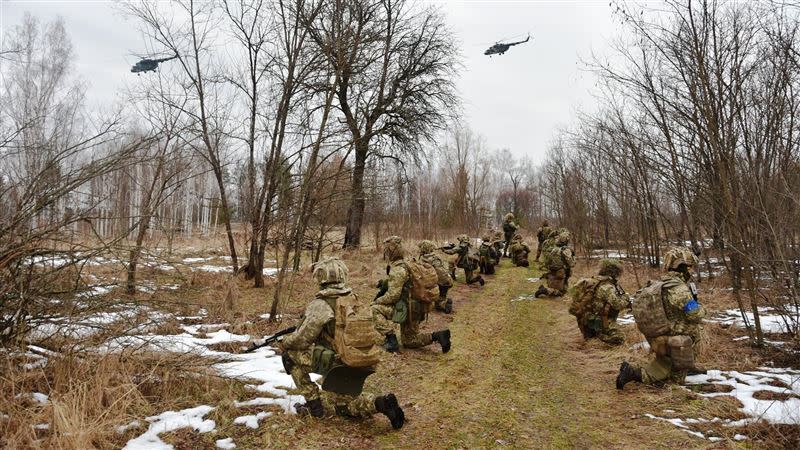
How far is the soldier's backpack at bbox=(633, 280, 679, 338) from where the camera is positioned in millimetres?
5129

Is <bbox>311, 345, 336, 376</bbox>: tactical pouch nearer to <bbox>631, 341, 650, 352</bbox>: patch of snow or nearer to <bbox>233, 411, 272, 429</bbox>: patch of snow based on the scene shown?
<bbox>233, 411, 272, 429</bbox>: patch of snow

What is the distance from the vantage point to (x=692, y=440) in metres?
3.83

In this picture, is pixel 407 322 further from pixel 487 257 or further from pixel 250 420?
pixel 487 257

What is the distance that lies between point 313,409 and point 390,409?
735 millimetres

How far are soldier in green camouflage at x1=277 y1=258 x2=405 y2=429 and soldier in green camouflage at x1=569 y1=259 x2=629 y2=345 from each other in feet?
14.5

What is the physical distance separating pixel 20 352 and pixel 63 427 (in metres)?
1.30

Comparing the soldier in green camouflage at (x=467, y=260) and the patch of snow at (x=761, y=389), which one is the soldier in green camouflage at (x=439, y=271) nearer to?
the soldier in green camouflage at (x=467, y=260)

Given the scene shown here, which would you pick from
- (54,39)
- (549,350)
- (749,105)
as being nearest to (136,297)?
(549,350)

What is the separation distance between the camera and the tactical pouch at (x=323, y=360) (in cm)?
419

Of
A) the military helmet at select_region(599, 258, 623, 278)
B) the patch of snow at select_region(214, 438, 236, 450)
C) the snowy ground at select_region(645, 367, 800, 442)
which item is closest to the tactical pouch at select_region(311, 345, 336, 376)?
the patch of snow at select_region(214, 438, 236, 450)

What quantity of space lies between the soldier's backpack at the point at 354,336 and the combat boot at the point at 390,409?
1.09 feet

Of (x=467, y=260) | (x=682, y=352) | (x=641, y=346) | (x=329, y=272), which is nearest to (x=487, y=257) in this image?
(x=467, y=260)

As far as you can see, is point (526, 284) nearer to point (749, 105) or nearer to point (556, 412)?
point (749, 105)

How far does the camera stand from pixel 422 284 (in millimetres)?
6910
